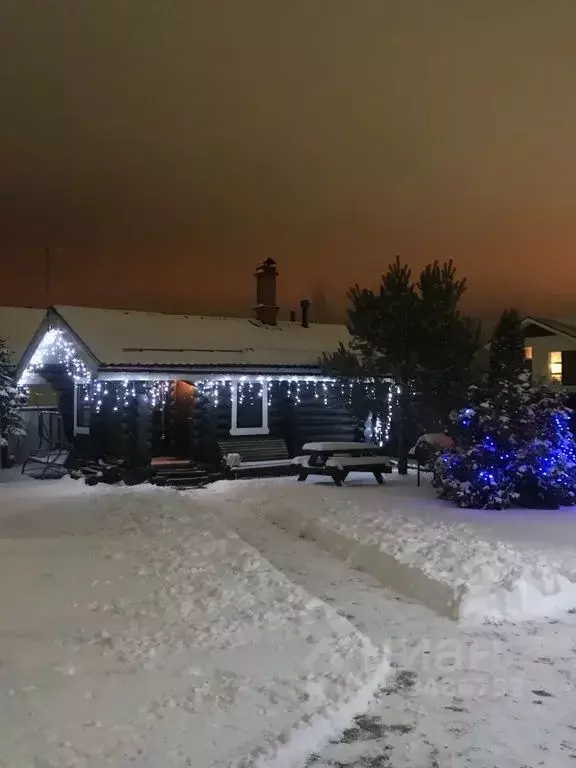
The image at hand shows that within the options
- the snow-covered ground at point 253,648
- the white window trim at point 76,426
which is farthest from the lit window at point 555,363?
the snow-covered ground at point 253,648

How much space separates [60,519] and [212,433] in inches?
298

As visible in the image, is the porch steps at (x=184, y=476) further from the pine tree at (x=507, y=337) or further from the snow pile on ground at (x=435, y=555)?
the pine tree at (x=507, y=337)

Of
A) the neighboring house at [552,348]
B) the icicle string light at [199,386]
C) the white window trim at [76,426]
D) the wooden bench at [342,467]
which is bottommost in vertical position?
the wooden bench at [342,467]

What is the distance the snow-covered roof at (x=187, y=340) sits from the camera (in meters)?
18.0

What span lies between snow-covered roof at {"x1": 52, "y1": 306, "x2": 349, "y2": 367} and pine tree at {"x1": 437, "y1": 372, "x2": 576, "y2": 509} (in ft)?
21.7

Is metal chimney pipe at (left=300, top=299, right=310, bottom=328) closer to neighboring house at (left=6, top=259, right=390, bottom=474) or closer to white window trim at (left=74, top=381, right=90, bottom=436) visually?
neighboring house at (left=6, top=259, right=390, bottom=474)

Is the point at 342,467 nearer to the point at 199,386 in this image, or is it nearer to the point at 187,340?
the point at 199,386

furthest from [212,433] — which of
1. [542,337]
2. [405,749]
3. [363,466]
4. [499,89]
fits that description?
[542,337]

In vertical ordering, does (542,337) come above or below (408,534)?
above

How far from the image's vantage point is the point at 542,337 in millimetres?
34875

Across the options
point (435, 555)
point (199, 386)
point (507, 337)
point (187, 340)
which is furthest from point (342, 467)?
point (507, 337)

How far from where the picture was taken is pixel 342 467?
16.8 m

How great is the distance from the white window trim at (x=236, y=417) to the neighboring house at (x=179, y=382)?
3 centimetres

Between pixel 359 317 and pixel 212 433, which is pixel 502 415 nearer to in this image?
pixel 359 317
